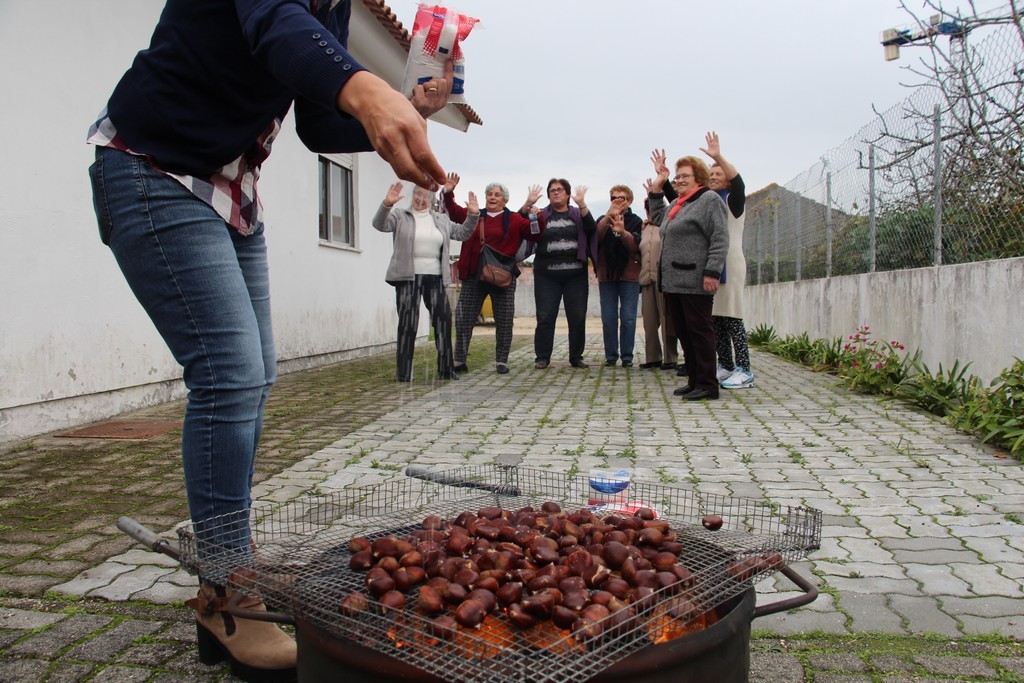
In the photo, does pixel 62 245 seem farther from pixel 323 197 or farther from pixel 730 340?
pixel 730 340

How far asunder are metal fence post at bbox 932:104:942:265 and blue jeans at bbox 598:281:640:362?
3.64 meters

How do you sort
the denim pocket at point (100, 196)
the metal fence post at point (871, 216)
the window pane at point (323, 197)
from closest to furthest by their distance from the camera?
the denim pocket at point (100, 196)
the metal fence post at point (871, 216)
the window pane at point (323, 197)

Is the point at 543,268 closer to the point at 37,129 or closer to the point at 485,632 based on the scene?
the point at 37,129

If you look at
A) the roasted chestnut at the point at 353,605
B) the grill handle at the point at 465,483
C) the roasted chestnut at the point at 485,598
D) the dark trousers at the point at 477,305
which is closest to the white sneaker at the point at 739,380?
the dark trousers at the point at 477,305

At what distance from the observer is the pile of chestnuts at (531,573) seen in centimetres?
160

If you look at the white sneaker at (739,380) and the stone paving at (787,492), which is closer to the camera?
the stone paving at (787,492)

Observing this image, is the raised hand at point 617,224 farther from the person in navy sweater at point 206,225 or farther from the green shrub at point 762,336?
the person in navy sweater at point 206,225

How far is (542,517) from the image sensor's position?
7.22 ft

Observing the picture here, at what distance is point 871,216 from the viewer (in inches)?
410

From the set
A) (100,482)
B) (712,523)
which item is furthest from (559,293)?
(712,523)

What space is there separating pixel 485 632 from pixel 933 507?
3318 millimetres

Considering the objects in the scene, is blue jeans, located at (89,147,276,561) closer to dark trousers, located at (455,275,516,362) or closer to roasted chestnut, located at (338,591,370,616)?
roasted chestnut, located at (338,591,370,616)

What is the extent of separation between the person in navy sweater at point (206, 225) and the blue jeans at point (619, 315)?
8800 mm

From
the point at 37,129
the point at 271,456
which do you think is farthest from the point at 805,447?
the point at 37,129
